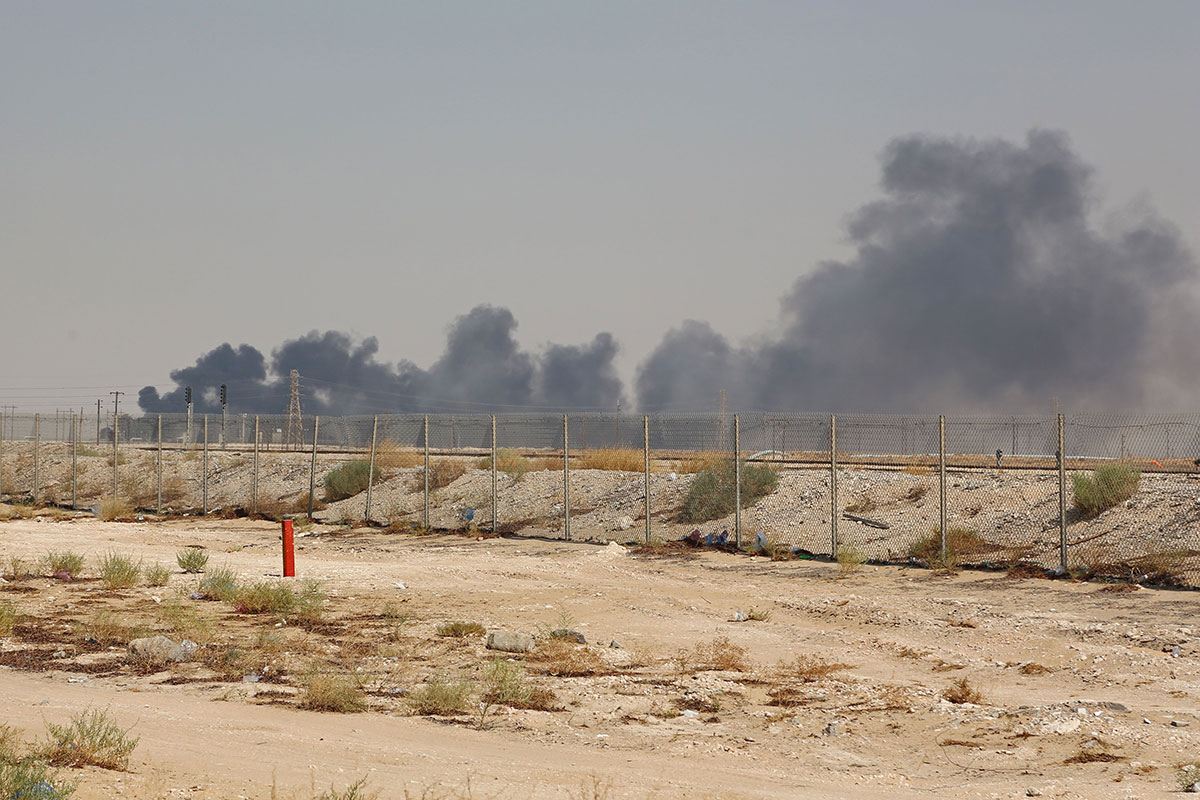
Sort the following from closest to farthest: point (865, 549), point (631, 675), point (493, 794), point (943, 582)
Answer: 1. point (493, 794)
2. point (631, 675)
3. point (943, 582)
4. point (865, 549)

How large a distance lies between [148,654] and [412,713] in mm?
3669

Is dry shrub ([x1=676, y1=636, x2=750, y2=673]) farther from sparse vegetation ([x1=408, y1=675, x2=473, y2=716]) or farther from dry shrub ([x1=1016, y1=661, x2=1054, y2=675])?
dry shrub ([x1=1016, y1=661, x2=1054, y2=675])

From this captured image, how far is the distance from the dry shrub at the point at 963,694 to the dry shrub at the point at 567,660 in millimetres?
3332

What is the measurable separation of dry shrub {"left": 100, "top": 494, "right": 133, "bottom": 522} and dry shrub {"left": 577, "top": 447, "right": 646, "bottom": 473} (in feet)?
47.5

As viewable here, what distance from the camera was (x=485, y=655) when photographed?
40.2 feet

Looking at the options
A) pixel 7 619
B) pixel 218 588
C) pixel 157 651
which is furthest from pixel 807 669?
pixel 7 619

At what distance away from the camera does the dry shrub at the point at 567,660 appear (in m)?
11.4

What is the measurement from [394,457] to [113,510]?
9.46 m

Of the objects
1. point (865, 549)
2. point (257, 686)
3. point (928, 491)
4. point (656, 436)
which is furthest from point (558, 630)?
point (656, 436)

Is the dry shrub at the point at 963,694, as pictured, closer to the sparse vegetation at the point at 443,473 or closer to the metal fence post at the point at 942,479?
the metal fence post at the point at 942,479

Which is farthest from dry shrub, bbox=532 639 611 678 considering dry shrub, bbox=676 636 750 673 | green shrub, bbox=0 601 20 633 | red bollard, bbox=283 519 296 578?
red bollard, bbox=283 519 296 578

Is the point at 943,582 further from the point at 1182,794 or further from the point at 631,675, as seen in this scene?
the point at 1182,794

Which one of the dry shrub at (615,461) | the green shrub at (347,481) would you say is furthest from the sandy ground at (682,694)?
the dry shrub at (615,461)

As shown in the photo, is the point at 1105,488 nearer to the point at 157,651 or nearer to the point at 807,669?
the point at 807,669
